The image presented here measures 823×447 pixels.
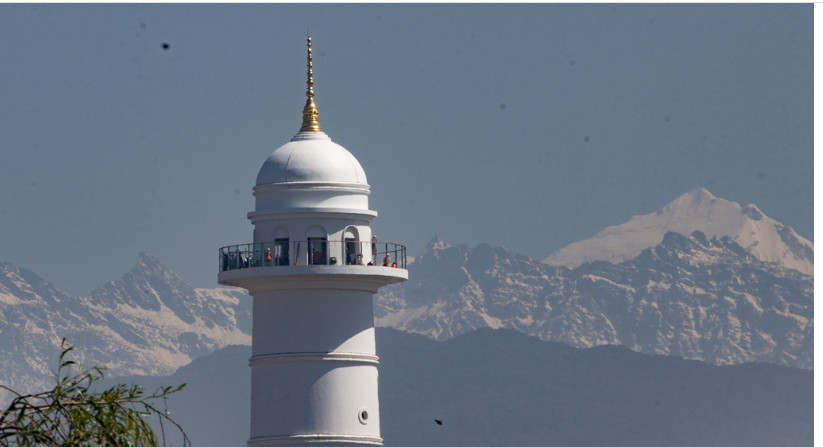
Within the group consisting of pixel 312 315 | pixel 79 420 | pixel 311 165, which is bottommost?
pixel 79 420

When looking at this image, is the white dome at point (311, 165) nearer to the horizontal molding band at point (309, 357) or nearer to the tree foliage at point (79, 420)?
the horizontal molding band at point (309, 357)

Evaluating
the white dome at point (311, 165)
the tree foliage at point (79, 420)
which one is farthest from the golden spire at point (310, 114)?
the tree foliage at point (79, 420)

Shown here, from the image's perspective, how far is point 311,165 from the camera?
220 ft

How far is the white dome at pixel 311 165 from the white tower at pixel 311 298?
3cm

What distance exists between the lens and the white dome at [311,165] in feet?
220

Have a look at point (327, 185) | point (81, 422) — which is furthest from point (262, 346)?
point (81, 422)

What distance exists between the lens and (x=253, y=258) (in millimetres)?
66688

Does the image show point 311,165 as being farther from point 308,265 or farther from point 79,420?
point 79,420

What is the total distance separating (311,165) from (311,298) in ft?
14.0

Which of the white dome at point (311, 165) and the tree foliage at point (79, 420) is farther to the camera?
the white dome at point (311, 165)

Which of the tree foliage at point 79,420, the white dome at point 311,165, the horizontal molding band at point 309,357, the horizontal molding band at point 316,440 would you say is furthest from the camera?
the white dome at point 311,165

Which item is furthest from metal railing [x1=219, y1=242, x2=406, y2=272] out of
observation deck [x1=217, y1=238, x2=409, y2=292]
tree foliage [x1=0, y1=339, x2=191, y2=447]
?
tree foliage [x1=0, y1=339, x2=191, y2=447]

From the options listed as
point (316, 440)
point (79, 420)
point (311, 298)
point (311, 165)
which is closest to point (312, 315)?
point (311, 298)

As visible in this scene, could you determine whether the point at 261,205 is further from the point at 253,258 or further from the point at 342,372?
the point at 342,372
